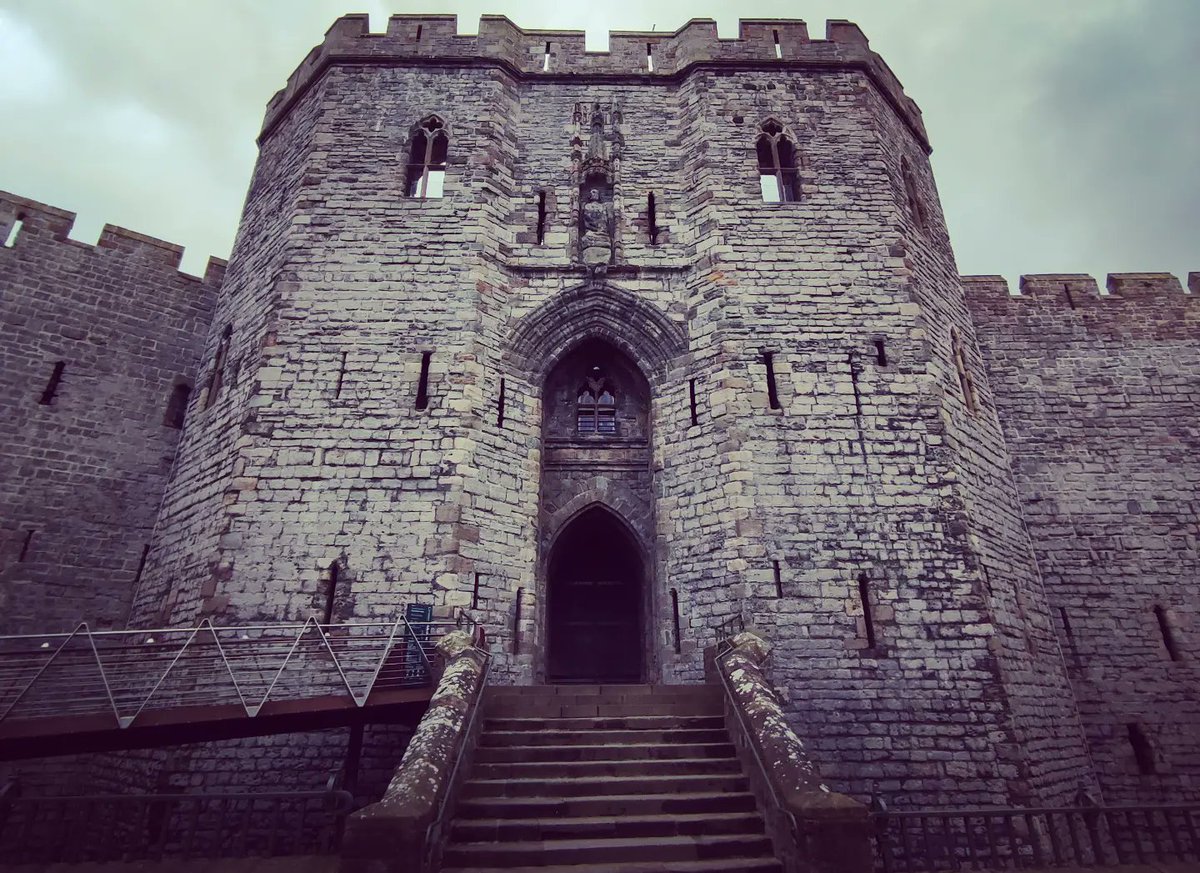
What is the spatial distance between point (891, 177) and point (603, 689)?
9.50 metres

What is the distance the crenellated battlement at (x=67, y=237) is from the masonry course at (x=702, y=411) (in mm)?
236

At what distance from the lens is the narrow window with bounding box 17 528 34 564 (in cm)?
1025

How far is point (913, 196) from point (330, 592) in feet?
37.3

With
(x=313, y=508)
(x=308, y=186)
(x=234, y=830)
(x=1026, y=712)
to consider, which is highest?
(x=308, y=186)

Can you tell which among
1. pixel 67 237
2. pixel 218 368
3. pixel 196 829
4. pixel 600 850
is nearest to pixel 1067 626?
pixel 600 850

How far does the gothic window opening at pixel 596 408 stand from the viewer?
35.3 ft

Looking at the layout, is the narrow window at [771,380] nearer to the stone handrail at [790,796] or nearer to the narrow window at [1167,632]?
the stone handrail at [790,796]

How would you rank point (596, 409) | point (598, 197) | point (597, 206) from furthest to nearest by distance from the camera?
point (598, 197), point (597, 206), point (596, 409)

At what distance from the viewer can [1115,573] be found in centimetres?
1115

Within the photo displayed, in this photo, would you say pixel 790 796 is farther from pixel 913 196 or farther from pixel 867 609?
pixel 913 196

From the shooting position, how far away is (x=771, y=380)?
9.55 meters

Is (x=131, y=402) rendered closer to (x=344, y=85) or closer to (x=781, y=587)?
(x=344, y=85)

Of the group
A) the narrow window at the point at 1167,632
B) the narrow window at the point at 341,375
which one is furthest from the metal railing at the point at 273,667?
the narrow window at the point at 1167,632

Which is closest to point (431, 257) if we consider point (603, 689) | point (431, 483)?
point (431, 483)
